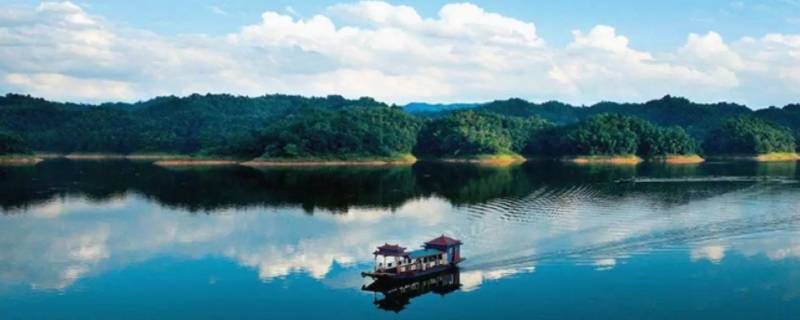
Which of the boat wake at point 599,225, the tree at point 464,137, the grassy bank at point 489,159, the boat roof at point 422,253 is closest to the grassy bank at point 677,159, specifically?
the grassy bank at point 489,159

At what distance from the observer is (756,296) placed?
26.2 m

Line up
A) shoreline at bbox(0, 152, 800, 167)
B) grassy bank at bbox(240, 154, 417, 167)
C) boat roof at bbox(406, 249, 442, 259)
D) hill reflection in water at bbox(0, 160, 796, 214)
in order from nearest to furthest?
boat roof at bbox(406, 249, 442, 259), hill reflection in water at bbox(0, 160, 796, 214), grassy bank at bbox(240, 154, 417, 167), shoreline at bbox(0, 152, 800, 167)

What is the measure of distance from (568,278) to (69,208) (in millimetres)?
36083

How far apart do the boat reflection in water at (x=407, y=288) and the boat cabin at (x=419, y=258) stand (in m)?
0.34

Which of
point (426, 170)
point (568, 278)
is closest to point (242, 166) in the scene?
point (426, 170)

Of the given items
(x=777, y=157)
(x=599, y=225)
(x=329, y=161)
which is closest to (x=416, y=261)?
(x=599, y=225)

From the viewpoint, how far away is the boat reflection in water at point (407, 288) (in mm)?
25391

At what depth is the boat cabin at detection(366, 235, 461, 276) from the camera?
27.6 metres

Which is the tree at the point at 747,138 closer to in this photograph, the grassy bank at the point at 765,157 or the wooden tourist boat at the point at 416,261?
the grassy bank at the point at 765,157

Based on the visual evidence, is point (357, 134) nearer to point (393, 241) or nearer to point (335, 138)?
point (335, 138)

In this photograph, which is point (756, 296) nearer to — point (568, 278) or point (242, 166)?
point (568, 278)

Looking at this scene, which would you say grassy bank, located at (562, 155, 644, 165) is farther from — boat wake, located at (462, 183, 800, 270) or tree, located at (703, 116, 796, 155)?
boat wake, located at (462, 183, 800, 270)

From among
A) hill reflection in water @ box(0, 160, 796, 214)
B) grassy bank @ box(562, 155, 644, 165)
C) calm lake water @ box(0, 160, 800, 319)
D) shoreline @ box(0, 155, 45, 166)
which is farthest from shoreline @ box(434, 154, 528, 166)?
shoreline @ box(0, 155, 45, 166)

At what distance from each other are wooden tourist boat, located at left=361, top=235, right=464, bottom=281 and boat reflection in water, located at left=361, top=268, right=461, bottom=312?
167mm
